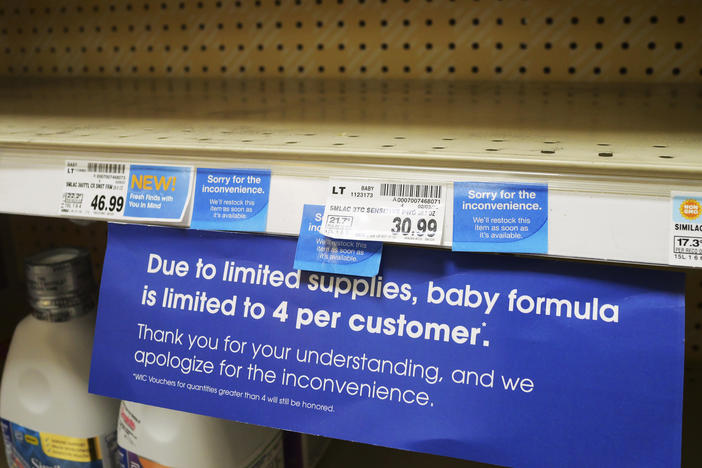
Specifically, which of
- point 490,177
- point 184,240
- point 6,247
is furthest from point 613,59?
point 6,247

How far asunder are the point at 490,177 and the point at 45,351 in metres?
0.66

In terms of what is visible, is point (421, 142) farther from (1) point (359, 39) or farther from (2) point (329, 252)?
(1) point (359, 39)

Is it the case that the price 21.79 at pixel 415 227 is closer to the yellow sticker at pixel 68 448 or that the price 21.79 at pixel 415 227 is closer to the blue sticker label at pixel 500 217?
the blue sticker label at pixel 500 217

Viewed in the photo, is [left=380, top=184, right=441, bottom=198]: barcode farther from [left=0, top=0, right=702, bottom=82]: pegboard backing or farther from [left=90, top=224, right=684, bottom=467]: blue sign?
[left=0, top=0, right=702, bottom=82]: pegboard backing

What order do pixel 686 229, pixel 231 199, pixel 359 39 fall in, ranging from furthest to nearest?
1. pixel 359 39
2. pixel 231 199
3. pixel 686 229

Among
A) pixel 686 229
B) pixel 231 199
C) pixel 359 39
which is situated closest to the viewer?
pixel 686 229

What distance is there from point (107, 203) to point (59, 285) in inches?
10.6

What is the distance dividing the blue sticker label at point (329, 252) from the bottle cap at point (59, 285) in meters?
0.41

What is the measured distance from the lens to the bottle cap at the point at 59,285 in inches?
30.0

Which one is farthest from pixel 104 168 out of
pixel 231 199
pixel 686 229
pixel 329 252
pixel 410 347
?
pixel 686 229

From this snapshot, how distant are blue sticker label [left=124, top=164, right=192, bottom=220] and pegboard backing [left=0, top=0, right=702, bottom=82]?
576 mm

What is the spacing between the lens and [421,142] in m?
0.55

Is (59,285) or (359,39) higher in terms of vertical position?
(359,39)

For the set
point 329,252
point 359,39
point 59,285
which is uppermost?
point 359,39
